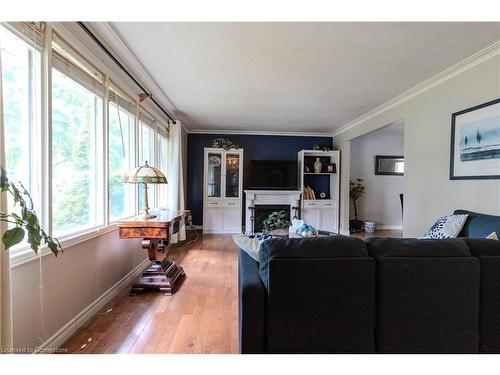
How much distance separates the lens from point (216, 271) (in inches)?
134

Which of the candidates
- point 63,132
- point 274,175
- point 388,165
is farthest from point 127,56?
point 388,165

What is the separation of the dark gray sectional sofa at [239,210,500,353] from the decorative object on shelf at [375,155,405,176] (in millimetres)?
5331

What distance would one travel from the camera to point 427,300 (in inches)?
54.1

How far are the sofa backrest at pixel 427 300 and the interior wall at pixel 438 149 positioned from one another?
1.54 m

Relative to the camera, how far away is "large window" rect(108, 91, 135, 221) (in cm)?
273

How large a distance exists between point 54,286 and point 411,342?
86.7 inches

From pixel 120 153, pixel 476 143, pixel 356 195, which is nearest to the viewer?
pixel 476 143

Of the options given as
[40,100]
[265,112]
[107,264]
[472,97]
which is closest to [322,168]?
[265,112]

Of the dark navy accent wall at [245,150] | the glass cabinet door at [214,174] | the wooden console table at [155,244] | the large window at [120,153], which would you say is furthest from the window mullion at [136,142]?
the dark navy accent wall at [245,150]

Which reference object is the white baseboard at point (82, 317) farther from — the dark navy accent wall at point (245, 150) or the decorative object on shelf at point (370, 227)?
the decorative object on shelf at point (370, 227)

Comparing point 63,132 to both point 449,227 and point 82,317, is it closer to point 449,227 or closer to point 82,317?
point 82,317

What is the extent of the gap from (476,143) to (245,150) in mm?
4451

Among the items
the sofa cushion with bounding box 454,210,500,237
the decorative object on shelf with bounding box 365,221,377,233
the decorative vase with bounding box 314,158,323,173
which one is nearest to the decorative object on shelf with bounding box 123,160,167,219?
the sofa cushion with bounding box 454,210,500,237
